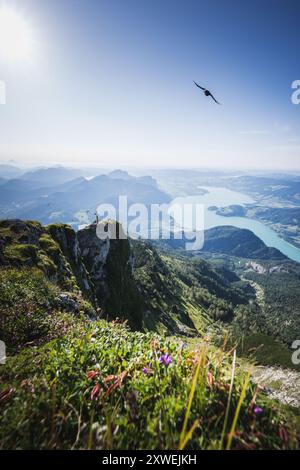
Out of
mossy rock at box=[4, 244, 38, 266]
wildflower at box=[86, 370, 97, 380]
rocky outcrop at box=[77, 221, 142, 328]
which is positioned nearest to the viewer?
wildflower at box=[86, 370, 97, 380]

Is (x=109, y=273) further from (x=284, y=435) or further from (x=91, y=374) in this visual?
(x=284, y=435)

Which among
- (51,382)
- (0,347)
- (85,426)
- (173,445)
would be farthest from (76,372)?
(0,347)

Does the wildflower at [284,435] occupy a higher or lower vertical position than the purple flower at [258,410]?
lower

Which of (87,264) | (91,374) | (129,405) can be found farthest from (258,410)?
(87,264)

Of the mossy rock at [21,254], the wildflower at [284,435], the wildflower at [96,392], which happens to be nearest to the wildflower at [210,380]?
the wildflower at [284,435]

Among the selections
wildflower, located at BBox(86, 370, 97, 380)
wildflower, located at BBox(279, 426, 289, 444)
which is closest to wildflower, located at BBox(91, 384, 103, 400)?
wildflower, located at BBox(86, 370, 97, 380)

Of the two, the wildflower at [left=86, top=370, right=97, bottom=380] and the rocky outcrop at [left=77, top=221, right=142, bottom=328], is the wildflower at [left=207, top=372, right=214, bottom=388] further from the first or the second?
the rocky outcrop at [left=77, top=221, right=142, bottom=328]

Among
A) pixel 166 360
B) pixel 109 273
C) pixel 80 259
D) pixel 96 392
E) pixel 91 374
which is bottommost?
pixel 109 273

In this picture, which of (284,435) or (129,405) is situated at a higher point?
(284,435)

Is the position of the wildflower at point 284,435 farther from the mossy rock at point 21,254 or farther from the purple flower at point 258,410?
the mossy rock at point 21,254
